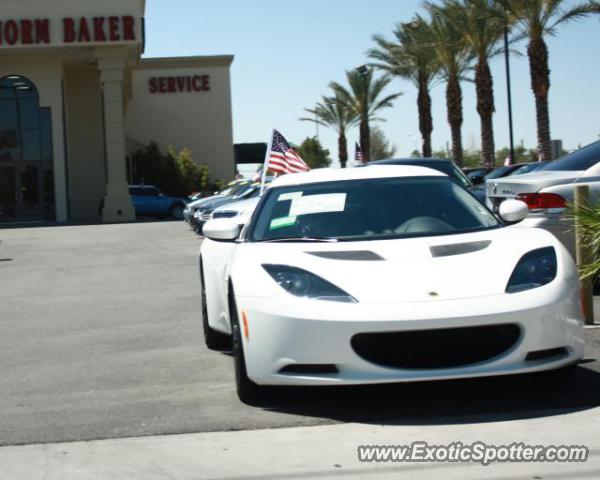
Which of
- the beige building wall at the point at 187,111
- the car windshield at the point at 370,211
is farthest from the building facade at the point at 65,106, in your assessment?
the car windshield at the point at 370,211

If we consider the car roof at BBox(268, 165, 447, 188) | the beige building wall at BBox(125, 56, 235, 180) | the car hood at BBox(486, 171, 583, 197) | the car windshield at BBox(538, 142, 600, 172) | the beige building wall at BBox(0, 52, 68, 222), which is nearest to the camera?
the car roof at BBox(268, 165, 447, 188)

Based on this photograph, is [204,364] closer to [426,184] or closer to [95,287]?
[426,184]

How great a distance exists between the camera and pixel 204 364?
743 centimetres

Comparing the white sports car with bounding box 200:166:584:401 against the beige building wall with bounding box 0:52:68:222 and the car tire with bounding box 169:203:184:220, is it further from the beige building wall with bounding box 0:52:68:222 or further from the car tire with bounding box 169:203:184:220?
the beige building wall with bounding box 0:52:68:222

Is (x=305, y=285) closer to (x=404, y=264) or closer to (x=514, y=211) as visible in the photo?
(x=404, y=264)

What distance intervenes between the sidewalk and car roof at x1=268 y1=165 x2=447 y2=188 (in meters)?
2.18

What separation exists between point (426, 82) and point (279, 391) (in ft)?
137

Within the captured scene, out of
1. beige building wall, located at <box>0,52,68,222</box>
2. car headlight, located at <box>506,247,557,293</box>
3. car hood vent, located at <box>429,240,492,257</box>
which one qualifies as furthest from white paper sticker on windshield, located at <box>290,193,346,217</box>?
beige building wall, located at <box>0,52,68,222</box>

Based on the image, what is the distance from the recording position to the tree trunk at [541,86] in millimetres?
35281

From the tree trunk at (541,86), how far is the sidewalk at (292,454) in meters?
31.3

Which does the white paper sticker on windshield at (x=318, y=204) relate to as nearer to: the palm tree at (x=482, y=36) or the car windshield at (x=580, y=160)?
the car windshield at (x=580, y=160)

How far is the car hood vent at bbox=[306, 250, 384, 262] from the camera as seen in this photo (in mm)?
5766

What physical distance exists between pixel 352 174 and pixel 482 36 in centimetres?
3327

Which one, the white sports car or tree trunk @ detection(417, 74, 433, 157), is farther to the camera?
tree trunk @ detection(417, 74, 433, 157)
